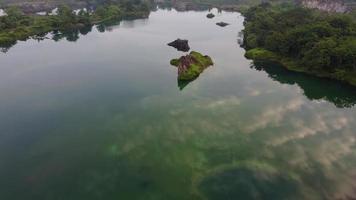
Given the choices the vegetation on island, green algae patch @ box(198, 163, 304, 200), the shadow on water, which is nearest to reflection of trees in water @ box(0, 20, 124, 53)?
the vegetation on island

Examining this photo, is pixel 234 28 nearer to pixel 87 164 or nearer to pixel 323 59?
pixel 323 59

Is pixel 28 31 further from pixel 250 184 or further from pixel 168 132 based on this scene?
pixel 250 184

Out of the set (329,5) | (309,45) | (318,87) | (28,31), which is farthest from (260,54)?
(329,5)

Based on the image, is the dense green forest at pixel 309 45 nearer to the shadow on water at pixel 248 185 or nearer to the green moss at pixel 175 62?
→ the green moss at pixel 175 62

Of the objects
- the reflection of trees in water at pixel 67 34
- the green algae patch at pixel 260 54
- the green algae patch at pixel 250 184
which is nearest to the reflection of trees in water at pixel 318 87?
the green algae patch at pixel 260 54

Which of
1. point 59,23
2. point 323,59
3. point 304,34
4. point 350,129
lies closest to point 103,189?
point 350,129

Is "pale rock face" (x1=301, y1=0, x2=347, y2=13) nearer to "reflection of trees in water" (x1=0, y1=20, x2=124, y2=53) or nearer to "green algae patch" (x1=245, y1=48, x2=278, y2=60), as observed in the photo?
"green algae patch" (x1=245, y1=48, x2=278, y2=60)

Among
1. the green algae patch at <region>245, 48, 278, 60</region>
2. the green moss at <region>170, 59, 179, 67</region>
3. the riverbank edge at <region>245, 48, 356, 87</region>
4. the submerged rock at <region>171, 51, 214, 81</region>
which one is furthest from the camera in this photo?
the green algae patch at <region>245, 48, 278, 60</region>
